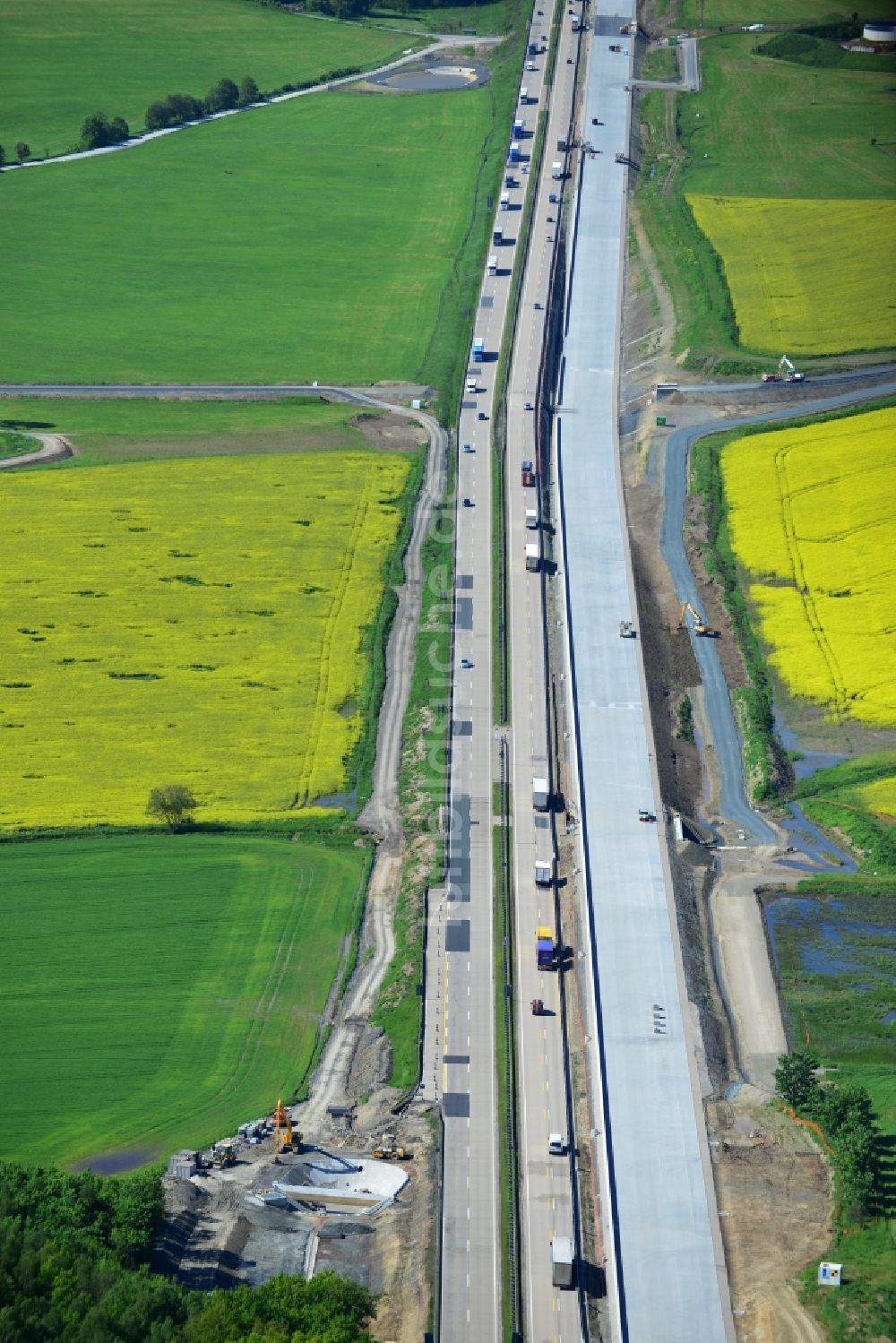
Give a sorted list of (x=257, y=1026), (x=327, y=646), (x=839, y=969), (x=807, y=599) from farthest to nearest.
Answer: (x=807, y=599) → (x=327, y=646) → (x=839, y=969) → (x=257, y=1026)

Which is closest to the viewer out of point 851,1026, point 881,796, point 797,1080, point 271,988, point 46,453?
point 797,1080

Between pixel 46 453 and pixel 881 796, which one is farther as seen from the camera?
pixel 46 453

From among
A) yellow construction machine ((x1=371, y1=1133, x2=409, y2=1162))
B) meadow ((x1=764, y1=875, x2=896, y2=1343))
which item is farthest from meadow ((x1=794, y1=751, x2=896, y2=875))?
yellow construction machine ((x1=371, y1=1133, x2=409, y2=1162))

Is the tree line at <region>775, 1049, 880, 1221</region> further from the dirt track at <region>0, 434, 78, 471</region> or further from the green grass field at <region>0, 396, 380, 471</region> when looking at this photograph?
the dirt track at <region>0, 434, 78, 471</region>

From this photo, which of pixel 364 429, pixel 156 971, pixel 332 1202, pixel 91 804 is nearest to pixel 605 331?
pixel 364 429

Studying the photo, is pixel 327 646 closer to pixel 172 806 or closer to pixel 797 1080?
pixel 172 806

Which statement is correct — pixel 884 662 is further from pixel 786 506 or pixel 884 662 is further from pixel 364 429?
pixel 364 429

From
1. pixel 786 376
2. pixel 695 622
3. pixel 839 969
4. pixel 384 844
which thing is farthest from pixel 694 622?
pixel 786 376
